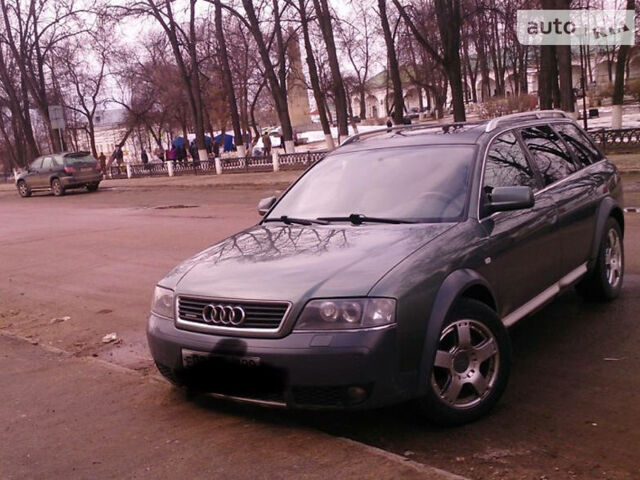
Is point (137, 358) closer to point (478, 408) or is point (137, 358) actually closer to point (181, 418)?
point (181, 418)

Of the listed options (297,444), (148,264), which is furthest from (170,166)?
(297,444)

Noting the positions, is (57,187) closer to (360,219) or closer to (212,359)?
(360,219)

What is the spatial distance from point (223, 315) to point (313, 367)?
576 millimetres

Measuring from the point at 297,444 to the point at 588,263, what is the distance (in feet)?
→ 10.3

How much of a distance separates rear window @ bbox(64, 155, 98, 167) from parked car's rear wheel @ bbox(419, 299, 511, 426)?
25.5m

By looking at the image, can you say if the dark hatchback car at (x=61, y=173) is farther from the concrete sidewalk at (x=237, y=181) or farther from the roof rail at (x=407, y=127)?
the roof rail at (x=407, y=127)

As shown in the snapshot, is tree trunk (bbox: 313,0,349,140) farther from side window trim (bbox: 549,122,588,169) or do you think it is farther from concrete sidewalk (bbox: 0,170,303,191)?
side window trim (bbox: 549,122,588,169)

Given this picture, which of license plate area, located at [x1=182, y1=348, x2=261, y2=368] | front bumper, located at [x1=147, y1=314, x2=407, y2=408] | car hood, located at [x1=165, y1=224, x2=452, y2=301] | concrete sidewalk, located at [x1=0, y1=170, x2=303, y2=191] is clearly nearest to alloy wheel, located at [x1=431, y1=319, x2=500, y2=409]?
front bumper, located at [x1=147, y1=314, x2=407, y2=408]

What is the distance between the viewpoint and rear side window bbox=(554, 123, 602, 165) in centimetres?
566

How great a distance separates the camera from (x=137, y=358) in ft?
17.1

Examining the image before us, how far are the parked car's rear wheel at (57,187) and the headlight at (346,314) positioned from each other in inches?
1002

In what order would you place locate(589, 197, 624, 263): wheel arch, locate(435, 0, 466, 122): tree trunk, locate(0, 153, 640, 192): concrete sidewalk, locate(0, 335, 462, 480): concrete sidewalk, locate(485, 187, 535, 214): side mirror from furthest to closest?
1. locate(435, 0, 466, 122): tree trunk
2. locate(0, 153, 640, 192): concrete sidewalk
3. locate(589, 197, 624, 263): wheel arch
4. locate(485, 187, 535, 214): side mirror
5. locate(0, 335, 462, 480): concrete sidewalk

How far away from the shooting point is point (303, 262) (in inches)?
144

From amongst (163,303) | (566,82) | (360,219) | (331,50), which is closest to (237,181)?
(331,50)
